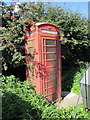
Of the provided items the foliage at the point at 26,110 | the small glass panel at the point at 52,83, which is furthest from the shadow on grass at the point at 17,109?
the small glass panel at the point at 52,83

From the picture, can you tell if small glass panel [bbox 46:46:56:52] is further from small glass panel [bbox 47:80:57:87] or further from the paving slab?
the paving slab

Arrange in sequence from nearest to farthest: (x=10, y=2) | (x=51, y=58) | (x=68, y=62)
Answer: (x=51, y=58), (x=10, y=2), (x=68, y=62)

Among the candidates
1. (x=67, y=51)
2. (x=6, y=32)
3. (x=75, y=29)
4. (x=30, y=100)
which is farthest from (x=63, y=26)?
(x=30, y=100)

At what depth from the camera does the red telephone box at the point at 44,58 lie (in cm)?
422

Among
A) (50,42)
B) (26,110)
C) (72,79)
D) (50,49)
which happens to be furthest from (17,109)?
(72,79)

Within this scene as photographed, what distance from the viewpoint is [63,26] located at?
6480 millimetres

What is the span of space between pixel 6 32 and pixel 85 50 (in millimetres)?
6212

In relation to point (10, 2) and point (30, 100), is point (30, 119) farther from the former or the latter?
point (10, 2)

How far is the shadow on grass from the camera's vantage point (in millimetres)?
2698

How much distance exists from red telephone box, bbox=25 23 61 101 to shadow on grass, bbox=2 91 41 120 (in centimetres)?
120

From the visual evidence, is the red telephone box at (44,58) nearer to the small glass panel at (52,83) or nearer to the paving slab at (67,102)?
the small glass panel at (52,83)

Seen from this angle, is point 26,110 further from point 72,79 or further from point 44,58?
point 72,79

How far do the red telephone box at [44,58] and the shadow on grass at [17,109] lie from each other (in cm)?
120

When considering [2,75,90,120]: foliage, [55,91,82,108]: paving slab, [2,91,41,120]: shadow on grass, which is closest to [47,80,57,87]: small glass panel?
[55,91,82,108]: paving slab
